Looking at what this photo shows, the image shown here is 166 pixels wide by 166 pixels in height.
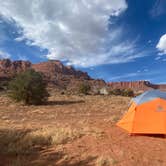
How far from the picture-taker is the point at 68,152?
650 cm

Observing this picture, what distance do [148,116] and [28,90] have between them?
664 inches

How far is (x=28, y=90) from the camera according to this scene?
896 inches

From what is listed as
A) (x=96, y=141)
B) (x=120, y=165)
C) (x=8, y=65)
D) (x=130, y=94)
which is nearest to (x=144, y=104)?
(x=96, y=141)

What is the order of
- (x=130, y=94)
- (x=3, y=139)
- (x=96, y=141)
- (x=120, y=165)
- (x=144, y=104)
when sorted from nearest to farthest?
1. (x=120, y=165)
2. (x=96, y=141)
3. (x=3, y=139)
4. (x=144, y=104)
5. (x=130, y=94)

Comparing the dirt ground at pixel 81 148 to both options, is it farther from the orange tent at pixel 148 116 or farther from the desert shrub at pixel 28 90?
the desert shrub at pixel 28 90

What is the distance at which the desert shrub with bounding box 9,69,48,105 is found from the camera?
22.5 meters

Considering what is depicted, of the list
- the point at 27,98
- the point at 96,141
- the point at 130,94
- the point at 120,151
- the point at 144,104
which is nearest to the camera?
the point at 120,151

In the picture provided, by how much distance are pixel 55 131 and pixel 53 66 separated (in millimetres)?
137128

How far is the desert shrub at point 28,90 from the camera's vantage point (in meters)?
22.5

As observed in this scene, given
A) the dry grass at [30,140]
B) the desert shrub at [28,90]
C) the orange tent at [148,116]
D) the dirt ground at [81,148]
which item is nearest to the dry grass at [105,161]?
the dirt ground at [81,148]

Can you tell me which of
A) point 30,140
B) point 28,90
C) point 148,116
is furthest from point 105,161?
point 28,90

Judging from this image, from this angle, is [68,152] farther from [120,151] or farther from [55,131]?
[55,131]

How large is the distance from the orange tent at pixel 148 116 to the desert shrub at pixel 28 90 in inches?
617

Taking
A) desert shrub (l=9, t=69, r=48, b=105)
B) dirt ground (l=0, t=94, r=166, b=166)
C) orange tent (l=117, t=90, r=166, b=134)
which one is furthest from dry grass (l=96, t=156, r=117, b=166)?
desert shrub (l=9, t=69, r=48, b=105)
